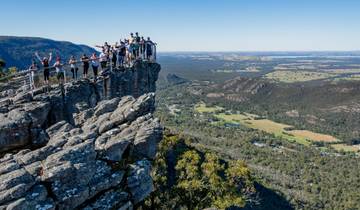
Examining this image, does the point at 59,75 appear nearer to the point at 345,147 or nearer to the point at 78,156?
the point at 78,156

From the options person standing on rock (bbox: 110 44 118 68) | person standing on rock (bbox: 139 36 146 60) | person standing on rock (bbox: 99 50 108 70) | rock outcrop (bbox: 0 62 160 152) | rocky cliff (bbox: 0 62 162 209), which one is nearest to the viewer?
rocky cliff (bbox: 0 62 162 209)

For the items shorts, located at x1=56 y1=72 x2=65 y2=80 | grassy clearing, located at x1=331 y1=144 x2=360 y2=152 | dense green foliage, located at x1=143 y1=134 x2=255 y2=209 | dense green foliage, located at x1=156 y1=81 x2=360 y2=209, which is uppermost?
shorts, located at x1=56 y1=72 x2=65 y2=80

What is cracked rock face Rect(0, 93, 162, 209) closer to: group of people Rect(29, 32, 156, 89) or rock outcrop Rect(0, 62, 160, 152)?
rock outcrop Rect(0, 62, 160, 152)

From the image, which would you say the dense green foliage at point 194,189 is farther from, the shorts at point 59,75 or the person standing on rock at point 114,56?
the person standing on rock at point 114,56

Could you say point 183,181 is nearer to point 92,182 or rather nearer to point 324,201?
point 92,182

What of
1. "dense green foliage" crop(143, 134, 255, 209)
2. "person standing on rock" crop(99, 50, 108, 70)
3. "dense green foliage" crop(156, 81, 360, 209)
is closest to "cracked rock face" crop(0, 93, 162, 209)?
"dense green foliage" crop(143, 134, 255, 209)

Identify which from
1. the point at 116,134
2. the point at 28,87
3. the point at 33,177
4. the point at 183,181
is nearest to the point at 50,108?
the point at 28,87

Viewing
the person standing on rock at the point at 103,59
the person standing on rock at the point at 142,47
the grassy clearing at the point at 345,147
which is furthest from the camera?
the grassy clearing at the point at 345,147

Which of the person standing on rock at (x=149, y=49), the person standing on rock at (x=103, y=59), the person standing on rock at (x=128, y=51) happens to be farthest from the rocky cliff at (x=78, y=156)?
the person standing on rock at (x=149, y=49)

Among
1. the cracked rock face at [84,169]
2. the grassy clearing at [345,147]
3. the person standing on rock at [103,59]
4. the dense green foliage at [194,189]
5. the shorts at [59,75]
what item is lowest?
the grassy clearing at [345,147]
